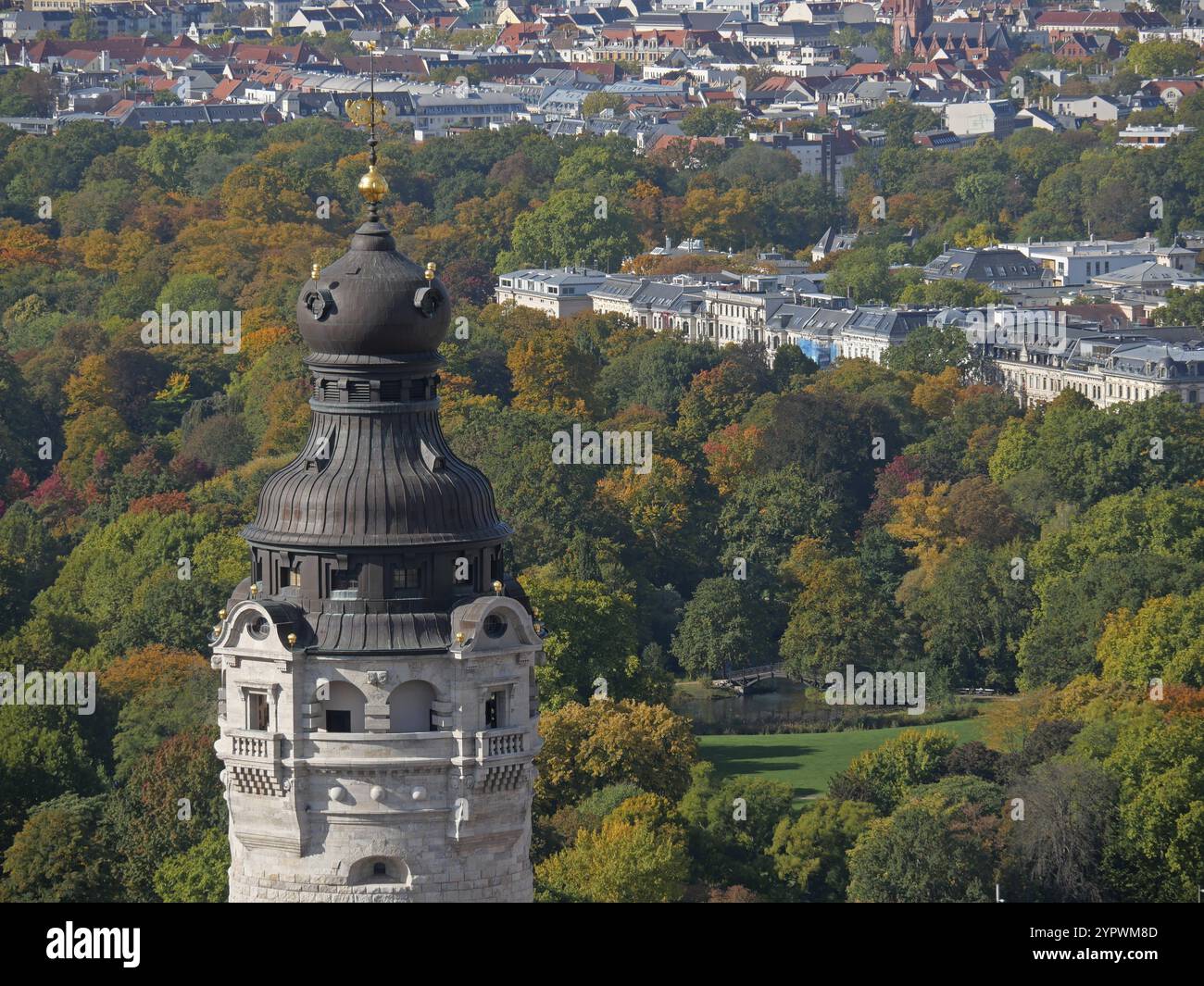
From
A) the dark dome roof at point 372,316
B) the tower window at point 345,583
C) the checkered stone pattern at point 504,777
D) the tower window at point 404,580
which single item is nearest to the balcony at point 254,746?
the tower window at point 345,583

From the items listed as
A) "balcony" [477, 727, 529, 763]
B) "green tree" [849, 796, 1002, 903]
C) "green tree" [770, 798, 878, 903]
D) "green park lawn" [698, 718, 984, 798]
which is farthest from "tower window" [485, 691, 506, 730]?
"green park lawn" [698, 718, 984, 798]

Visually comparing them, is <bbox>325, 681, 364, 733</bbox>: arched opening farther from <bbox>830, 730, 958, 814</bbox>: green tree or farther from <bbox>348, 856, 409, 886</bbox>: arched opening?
<bbox>830, 730, 958, 814</bbox>: green tree

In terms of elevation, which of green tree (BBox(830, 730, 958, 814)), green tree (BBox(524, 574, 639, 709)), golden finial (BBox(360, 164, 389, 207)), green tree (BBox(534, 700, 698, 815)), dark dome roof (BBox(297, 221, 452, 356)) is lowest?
green tree (BBox(830, 730, 958, 814))

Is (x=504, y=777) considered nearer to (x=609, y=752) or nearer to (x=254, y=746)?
(x=254, y=746)

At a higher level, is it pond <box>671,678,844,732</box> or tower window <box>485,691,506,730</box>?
tower window <box>485,691,506,730</box>

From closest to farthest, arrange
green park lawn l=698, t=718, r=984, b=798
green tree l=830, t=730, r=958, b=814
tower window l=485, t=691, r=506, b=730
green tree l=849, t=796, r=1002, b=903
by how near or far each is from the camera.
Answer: tower window l=485, t=691, r=506, b=730 → green tree l=849, t=796, r=1002, b=903 → green tree l=830, t=730, r=958, b=814 → green park lawn l=698, t=718, r=984, b=798

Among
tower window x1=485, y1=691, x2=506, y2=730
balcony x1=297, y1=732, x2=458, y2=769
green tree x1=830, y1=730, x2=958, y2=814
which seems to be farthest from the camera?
green tree x1=830, y1=730, x2=958, y2=814

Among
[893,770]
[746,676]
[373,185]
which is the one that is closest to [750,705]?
[746,676]
